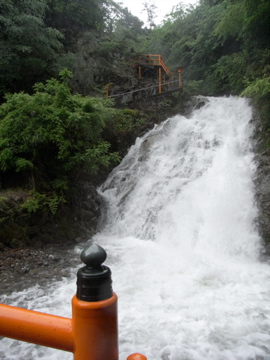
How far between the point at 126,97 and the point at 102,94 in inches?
52.9

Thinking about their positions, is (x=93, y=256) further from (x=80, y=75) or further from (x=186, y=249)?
(x=80, y=75)

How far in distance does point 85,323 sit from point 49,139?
21.8 ft

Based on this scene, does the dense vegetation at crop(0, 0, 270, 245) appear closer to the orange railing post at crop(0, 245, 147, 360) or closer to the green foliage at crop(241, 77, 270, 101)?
the green foliage at crop(241, 77, 270, 101)

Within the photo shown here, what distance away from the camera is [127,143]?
42.5 feet

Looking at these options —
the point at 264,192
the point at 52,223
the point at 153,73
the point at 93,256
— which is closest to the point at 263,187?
the point at 264,192

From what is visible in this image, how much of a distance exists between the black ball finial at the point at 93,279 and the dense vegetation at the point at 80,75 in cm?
623

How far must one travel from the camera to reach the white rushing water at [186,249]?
355cm

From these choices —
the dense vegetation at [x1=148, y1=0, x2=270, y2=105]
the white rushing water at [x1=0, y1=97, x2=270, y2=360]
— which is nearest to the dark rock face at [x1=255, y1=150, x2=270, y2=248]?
the white rushing water at [x1=0, y1=97, x2=270, y2=360]

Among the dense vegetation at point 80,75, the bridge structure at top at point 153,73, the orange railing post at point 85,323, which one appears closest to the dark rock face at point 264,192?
the dense vegetation at point 80,75

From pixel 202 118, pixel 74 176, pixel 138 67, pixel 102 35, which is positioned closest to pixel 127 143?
pixel 202 118

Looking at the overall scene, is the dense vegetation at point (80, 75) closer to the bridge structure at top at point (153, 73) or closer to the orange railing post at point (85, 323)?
the bridge structure at top at point (153, 73)

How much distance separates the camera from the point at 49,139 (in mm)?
7320

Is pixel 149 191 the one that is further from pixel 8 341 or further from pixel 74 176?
→ pixel 8 341

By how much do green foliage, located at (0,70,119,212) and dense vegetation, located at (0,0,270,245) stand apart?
1.0 inches
